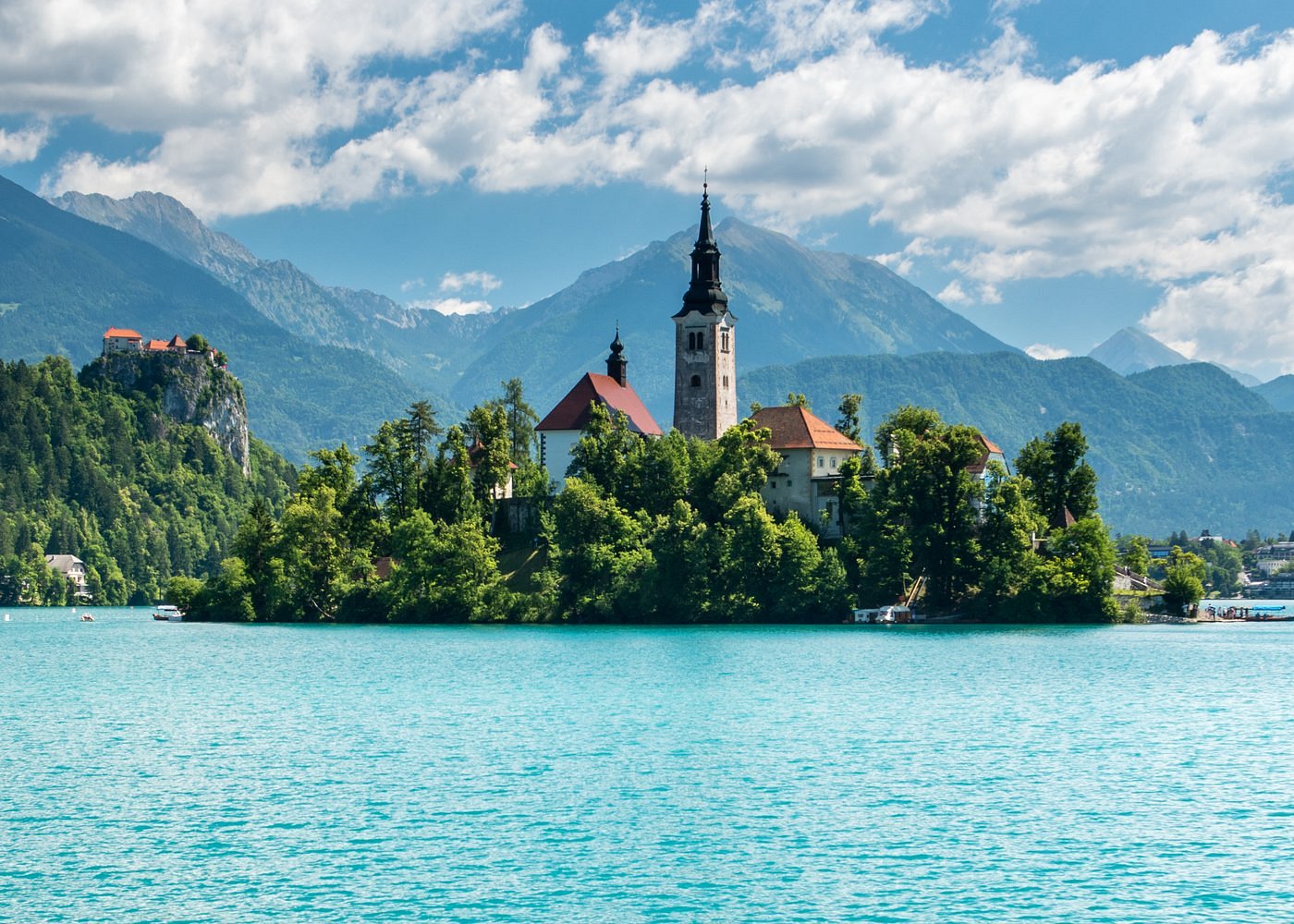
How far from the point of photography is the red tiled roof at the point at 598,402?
133625mm

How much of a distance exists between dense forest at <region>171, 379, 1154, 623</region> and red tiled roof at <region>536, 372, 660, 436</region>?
7.34 m

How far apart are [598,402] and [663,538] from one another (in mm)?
23968

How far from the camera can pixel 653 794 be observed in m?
39.9

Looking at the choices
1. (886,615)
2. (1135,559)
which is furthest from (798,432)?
(1135,559)

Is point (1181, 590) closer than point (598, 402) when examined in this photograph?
Yes

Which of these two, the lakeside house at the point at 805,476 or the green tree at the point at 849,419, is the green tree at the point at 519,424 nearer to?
the lakeside house at the point at 805,476

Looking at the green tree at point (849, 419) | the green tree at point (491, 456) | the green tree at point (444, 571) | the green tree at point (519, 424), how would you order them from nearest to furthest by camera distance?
the green tree at point (444, 571) < the green tree at point (491, 456) < the green tree at point (849, 419) < the green tree at point (519, 424)

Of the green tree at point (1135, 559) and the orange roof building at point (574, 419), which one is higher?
the orange roof building at point (574, 419)

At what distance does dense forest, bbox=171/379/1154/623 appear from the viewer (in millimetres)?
108812

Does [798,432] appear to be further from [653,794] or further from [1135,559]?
[653,794]

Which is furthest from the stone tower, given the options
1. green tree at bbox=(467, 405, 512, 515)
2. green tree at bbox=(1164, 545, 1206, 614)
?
green tree at bbox=(1164, 545, 1206, 614)

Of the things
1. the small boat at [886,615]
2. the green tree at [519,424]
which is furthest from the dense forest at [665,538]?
the green tree at [519,424]

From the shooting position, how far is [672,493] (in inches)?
4705

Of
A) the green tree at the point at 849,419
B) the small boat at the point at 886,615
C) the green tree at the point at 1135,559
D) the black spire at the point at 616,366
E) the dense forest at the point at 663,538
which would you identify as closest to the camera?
the small boat at the point at 886,615
